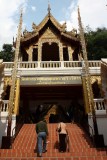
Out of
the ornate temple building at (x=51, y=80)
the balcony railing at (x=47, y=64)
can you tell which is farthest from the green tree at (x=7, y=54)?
the balcony railing at (x=47, y=64)

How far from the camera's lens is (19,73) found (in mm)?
13859

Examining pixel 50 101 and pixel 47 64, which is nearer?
pixel 47 64

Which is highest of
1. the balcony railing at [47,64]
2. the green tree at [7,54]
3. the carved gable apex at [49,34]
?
the green tree at [7,54]

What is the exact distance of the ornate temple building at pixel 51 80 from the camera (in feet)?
40.1

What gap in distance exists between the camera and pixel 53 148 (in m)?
8.17

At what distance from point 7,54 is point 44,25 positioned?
45.4 ft

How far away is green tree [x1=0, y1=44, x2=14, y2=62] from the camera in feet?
98.7

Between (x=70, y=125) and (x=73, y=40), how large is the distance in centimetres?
806

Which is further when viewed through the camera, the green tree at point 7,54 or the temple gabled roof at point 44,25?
the green tree at point 7,54

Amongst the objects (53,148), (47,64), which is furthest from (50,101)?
(53,148)

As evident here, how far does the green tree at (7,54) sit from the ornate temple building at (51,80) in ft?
39.2

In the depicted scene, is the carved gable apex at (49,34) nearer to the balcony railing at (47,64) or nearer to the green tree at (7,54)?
the balcony railing at (47,64)

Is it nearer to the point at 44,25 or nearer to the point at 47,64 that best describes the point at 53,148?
the point at 47,64

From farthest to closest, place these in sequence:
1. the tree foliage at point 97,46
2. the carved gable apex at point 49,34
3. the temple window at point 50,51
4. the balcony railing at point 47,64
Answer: the tree foliage at point 97,46, the temple window at point 50,51, the carved gable apex at point 49,34, the balcony railing at point 47,64
